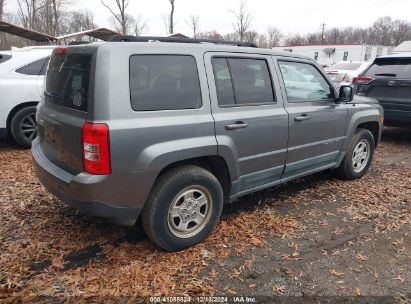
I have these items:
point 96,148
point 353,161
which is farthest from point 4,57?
point 353,161

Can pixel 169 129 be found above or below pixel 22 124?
above

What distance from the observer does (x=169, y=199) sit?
10.0 ft

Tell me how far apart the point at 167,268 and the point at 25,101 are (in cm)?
442

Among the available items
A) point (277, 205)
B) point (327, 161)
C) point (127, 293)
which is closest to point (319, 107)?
point (327, 161)

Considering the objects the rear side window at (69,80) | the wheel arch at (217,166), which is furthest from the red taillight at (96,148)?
the wheel arch at (217,166)

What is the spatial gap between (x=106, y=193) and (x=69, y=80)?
103 cm

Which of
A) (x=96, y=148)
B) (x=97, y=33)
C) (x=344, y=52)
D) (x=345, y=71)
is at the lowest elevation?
(x=96, y=148)

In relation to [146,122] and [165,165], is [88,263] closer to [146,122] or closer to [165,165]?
[165,165]

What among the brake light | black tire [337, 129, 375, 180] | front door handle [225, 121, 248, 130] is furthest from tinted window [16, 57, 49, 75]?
the brake light

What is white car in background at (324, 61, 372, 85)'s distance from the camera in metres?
13.8

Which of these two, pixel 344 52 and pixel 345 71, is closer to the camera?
pixel 345 71

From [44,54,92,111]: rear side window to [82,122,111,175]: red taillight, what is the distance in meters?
0.22

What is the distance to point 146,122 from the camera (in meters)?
2.83

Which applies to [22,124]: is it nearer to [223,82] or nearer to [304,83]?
[223,82]
